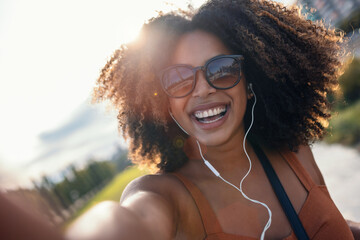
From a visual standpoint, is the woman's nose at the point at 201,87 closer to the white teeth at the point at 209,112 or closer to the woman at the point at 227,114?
the woman at the point at 227,114

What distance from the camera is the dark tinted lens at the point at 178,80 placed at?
190 centimetres

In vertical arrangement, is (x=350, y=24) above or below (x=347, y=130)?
above

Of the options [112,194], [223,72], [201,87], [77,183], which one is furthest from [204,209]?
[77,183]

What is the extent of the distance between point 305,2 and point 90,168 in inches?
1456

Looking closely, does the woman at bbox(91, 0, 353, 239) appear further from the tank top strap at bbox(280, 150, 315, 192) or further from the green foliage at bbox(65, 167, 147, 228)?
the green foliage at bbox(65, 167, 147, 228)

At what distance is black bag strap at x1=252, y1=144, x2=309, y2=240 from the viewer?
1681 mm

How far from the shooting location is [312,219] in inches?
68.7

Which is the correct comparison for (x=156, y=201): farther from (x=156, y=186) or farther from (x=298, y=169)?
(x=298, y=169)

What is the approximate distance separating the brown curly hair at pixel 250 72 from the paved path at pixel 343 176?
2562mm

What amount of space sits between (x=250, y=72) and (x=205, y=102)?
717 mm

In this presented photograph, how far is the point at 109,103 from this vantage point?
246cm

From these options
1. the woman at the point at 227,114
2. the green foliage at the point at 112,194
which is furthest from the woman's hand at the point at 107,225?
the green foliage at the point at 112,194

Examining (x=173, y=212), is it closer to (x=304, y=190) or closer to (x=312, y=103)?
(x=304, y=190)

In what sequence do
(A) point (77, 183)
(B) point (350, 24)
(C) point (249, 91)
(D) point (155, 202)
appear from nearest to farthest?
1. (D) point (155, 202)
2. (C) point (249, 91)
3. (B) point (350, 24)
4. (A) point (77, 183)
